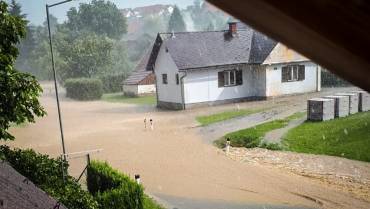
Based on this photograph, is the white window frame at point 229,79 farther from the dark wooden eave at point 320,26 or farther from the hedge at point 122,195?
the dark wooden eave at point 320,26

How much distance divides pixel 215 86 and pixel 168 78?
4.13 metres

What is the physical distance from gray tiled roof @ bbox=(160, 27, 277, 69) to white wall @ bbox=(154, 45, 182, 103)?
82cm

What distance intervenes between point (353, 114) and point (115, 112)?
1948 centimetres

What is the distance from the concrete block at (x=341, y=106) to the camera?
20.9 metres

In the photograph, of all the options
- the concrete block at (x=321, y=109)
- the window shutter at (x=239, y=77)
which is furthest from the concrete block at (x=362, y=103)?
the window shutter at (x=239, y=77)

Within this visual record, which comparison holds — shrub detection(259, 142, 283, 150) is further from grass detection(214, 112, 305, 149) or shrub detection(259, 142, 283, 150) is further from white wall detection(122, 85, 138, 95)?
white wall detection(122, 85, 138, 95)

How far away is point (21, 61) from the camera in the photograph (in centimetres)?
8631

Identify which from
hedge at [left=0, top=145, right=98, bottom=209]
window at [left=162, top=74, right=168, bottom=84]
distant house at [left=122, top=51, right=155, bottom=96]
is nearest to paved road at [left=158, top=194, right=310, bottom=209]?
hedge at [left=0, top=145, right=98, bottom=209]

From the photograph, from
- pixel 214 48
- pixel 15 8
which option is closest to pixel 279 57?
pixel 214 48

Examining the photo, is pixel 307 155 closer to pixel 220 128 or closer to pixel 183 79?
pixel 220 128

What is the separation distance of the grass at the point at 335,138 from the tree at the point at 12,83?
40.2 feet

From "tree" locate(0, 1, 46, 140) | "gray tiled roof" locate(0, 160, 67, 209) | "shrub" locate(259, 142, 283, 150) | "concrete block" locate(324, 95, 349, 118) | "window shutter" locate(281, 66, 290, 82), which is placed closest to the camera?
"gray tiled roof" locate(0, 160, 67, 209)

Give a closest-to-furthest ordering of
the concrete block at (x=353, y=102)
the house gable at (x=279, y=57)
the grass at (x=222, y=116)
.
Result: the concrete block at (x=353, y=102)
the grass at (x=222, y=116)
the house gable at (x=279, y=57)

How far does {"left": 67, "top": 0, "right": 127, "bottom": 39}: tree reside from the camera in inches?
3145
